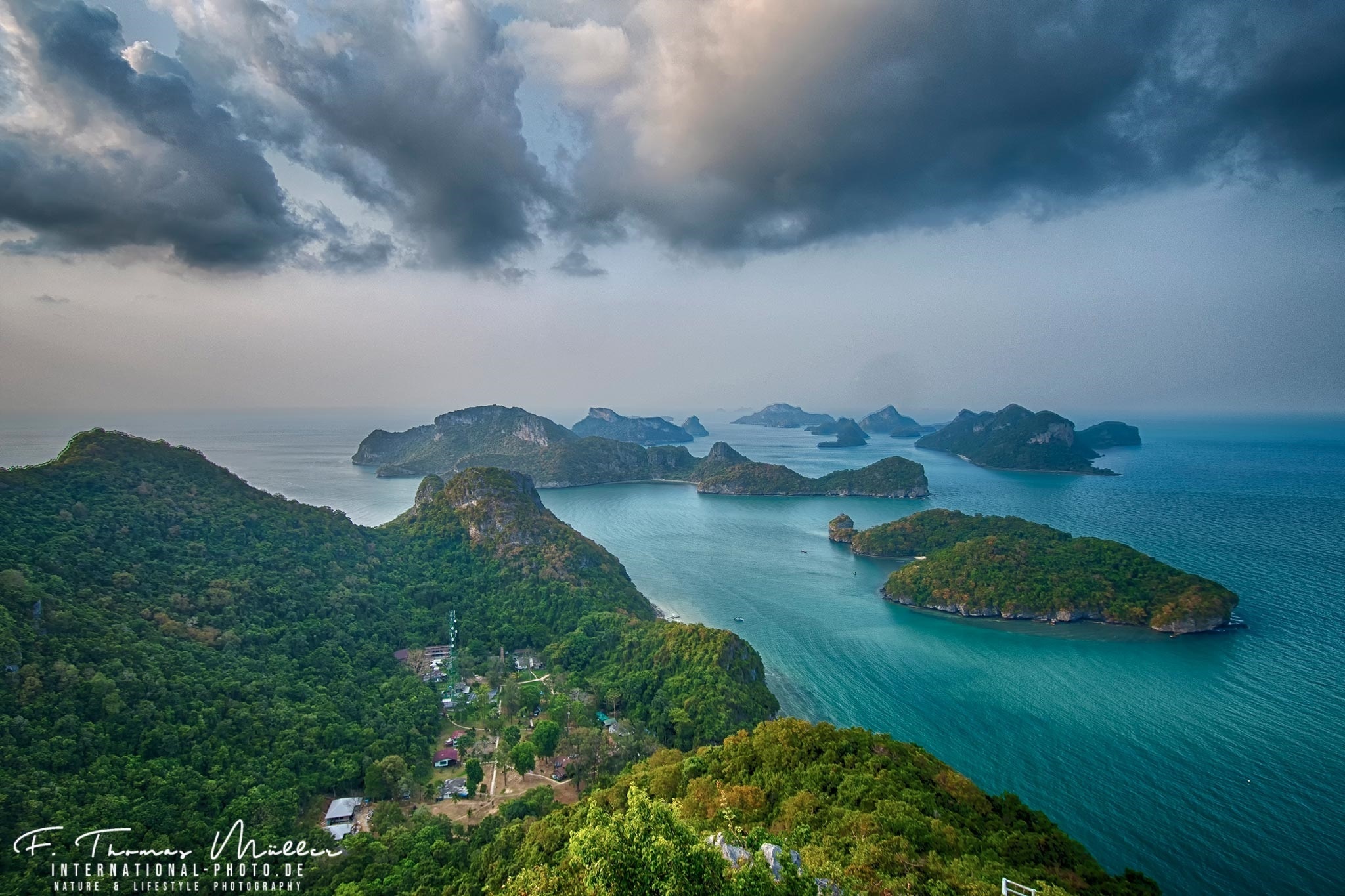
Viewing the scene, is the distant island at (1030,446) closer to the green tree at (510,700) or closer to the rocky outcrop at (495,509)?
the rocky outcrop at (495,509)

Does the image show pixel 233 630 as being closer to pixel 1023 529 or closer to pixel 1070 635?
pixel 1070 635

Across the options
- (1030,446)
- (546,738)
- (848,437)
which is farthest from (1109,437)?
(546,738)

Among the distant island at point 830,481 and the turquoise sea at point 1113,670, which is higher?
the distant island at point 830,481

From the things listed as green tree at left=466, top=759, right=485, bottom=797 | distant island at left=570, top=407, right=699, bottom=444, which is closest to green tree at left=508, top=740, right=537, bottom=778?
green tree at left=466, top=759, right=485, bottom=797

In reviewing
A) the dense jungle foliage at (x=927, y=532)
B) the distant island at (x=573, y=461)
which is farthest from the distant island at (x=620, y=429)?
the dense jungle foliage at (x=927, y=532)

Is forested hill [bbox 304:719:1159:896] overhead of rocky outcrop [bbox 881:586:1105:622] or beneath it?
overhead

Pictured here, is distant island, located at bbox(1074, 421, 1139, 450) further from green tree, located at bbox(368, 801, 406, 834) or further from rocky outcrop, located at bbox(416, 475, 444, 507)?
green tree, located at bbox(368, 801, 406, 834)
